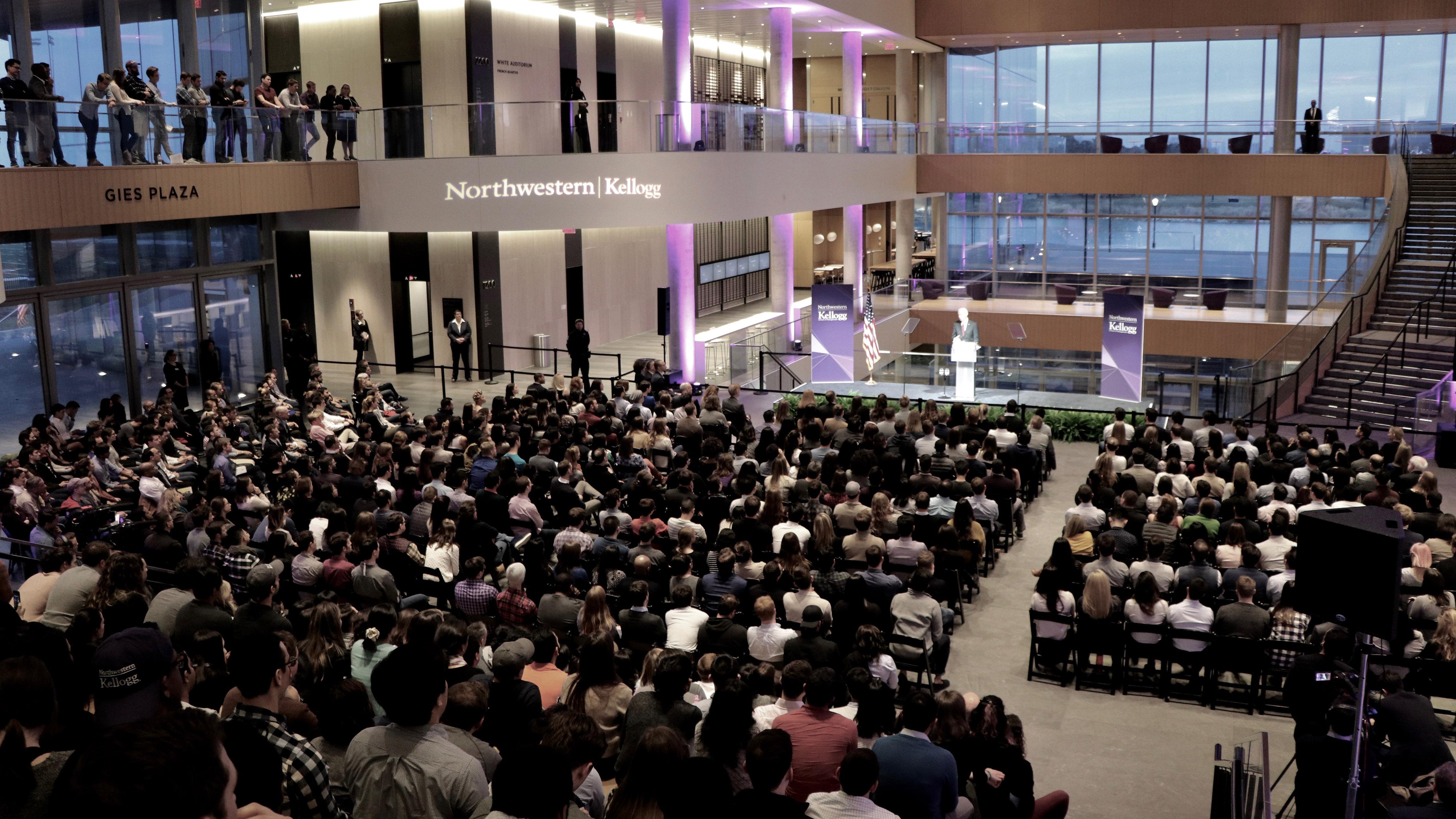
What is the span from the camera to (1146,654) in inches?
366

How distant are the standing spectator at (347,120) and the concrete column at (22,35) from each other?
5036 millimetres

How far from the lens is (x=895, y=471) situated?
44.5ft

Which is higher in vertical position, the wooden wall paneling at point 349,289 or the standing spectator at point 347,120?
the standing spectator at point 347,120

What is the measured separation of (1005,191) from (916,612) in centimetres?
2336

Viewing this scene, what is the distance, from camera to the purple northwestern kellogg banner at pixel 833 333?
20.6 meters

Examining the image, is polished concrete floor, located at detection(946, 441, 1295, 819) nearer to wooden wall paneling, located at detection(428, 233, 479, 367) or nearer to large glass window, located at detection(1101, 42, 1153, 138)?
wooden wall paneling, located at detection(428, 233, 479, 367)

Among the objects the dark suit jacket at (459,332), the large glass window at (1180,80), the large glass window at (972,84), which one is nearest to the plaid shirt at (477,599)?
the dark suit jacket at (459,332)

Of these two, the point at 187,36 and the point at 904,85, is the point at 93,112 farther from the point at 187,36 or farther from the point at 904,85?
the point at 904,85

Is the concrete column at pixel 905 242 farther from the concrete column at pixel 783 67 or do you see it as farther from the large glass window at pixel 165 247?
the large glass window at pixel 165 247

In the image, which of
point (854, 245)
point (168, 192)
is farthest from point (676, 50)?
point (854, 245)

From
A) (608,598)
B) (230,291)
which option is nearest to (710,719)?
(608,598)

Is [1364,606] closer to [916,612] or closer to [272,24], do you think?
[916,612]

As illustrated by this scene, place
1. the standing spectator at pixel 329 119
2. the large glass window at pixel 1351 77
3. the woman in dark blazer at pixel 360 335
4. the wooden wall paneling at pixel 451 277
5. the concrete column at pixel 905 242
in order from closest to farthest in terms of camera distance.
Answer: the standing spectator at pixel 329 119
the woman in dark blazer at pixel 360 335
the wooden wall paneling at pixel 451 277
the large glass window at pixel 1351 77
the concrete column at pixel 905 242

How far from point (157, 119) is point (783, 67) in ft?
45.9
